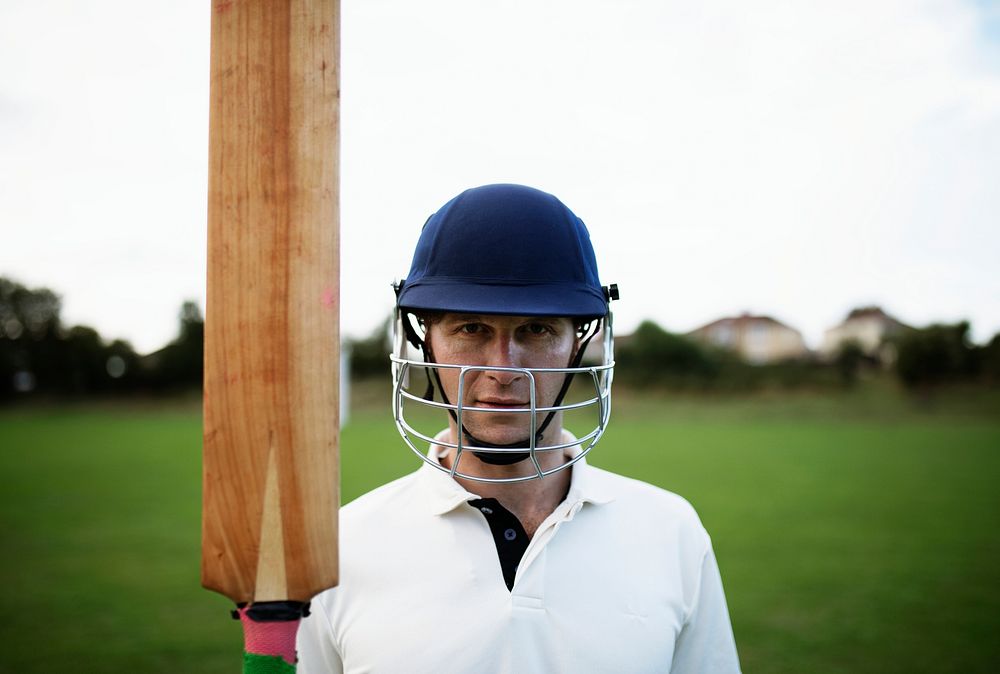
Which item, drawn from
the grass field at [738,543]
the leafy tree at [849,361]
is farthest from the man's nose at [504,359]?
the leafy tree at [849,361]

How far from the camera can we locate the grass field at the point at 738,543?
418 cm

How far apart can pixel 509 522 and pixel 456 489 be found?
12 cm

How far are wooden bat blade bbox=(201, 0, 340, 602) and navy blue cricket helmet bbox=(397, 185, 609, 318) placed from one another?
17.1 inches

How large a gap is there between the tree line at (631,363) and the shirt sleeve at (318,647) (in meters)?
21.6

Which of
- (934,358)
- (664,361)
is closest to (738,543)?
(664,361)

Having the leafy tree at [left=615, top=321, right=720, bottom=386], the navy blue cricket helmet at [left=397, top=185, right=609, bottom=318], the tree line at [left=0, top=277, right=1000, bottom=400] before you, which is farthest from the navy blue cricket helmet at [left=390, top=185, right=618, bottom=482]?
the leafy tree at [left=615, top=321, right=720, bottom=386]

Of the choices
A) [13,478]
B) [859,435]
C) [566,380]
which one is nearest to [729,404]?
[859,435]

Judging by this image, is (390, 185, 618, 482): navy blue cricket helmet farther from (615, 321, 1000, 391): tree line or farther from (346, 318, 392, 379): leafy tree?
(346, 318, 392, 379): leafy tree

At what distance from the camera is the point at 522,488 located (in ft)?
4.53

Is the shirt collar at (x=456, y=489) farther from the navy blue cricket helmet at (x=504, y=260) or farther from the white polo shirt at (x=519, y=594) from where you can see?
the navy blue cricket helmet at (x=504, y=260)

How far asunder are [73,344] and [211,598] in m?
28.3

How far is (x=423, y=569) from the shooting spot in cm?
123

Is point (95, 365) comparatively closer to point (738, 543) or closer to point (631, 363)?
point (631, 363)

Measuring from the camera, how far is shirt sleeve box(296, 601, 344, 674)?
1.21m
